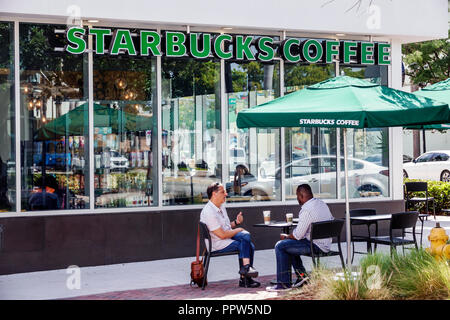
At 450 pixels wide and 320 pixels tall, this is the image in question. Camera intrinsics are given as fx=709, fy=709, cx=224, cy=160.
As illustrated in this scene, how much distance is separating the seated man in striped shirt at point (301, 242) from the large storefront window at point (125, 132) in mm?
3508

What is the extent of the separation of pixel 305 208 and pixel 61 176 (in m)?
4.25

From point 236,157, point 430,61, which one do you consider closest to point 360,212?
point 236,157

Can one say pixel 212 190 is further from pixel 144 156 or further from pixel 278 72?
pixel 278 72

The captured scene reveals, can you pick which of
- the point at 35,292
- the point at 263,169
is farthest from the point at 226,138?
the point at 35,292

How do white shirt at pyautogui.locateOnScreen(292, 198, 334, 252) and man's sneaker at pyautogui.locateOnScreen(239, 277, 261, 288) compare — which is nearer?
white shirt at pyautogui.locateOnScreen(292, 198, 334, 252)

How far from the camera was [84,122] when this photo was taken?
11133mm

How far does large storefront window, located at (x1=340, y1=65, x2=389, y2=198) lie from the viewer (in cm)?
1323

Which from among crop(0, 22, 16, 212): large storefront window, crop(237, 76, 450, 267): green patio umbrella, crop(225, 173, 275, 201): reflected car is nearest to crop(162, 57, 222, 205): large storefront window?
crop(225, 173, 275, 201): reflected car

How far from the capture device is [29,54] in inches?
423

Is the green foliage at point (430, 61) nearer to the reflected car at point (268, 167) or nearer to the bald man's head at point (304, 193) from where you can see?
the reflected car at point (268, 167)

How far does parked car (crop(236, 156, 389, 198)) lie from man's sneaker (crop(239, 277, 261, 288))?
344cm

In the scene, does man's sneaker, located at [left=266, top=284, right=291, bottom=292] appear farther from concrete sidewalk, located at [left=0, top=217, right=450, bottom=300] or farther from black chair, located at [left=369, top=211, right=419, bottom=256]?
black chair, located at [left=369, top=211, right=419, bottom=256]

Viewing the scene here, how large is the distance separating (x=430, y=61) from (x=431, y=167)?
788 cm

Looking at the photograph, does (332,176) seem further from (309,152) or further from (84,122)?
(84,122)
